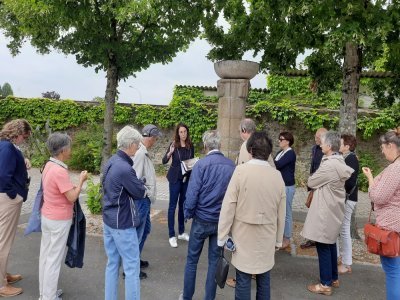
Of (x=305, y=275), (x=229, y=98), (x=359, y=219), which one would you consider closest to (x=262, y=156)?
(x=305, y=275)

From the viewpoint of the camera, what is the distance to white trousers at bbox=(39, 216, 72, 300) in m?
3.46

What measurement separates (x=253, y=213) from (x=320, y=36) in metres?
4.12

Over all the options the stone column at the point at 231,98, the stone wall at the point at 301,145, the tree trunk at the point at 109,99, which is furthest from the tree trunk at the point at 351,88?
the stone wall at the point at 301,145

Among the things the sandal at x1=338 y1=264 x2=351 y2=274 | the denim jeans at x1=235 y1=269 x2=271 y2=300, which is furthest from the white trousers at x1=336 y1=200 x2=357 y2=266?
the denim jeans at x1=235 y1=269 x2=271 y2=300

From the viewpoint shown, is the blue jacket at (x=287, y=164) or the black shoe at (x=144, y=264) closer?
the black shoe at (x=144, y=264)

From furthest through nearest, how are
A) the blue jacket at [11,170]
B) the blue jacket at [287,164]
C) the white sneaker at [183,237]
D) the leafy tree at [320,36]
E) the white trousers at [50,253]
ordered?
the white sneaker at [183,237] → the blue jacket at [287,164] → the leafy tree at [320,36] → the blue jacket at [11,170] → the white trousers at [50,253]

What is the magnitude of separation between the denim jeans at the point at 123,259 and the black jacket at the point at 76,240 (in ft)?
1.65

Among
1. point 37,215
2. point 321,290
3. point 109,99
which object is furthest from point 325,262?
point 109,99

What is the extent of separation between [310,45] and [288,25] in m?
0.56

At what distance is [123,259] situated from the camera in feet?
10.8

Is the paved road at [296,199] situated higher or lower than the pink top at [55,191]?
lower

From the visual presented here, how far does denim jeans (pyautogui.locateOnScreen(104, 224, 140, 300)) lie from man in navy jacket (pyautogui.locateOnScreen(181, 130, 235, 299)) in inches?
22.7

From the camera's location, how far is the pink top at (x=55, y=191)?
132 inches

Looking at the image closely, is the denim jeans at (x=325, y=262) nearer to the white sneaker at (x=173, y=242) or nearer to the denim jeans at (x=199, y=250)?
the denim jeans at (x=199, y=250)
